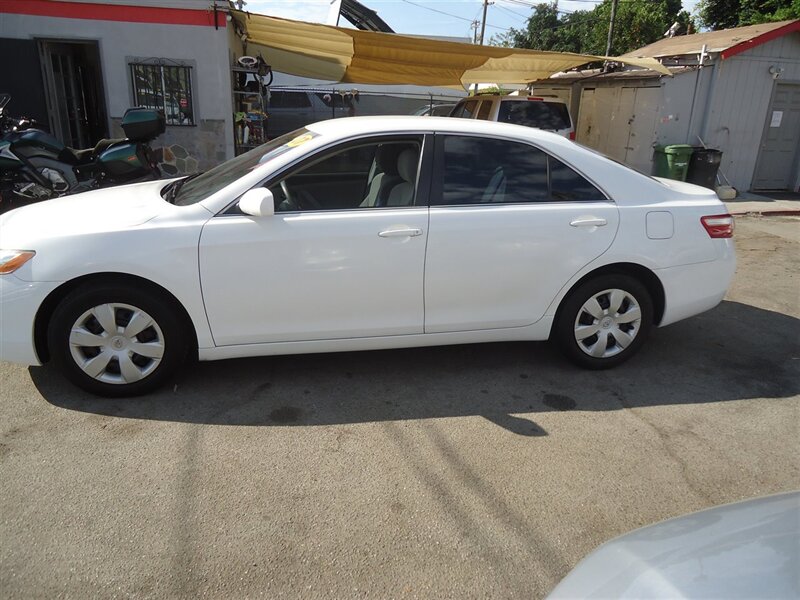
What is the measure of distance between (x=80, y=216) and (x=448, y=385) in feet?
8.07

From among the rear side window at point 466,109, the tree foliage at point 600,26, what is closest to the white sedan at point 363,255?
the rear side window at point 466,109

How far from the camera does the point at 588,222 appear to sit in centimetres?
393

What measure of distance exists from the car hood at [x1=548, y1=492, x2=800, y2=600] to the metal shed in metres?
11.8

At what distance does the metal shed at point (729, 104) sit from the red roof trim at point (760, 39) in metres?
0.02

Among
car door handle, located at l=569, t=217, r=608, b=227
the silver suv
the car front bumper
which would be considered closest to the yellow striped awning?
the silver suv

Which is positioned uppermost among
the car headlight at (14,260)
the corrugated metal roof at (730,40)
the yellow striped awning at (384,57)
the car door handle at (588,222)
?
the corrugated metal roof at (730,40)

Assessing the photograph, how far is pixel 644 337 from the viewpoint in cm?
425

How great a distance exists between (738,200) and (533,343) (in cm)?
934

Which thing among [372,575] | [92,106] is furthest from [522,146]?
[92,106]

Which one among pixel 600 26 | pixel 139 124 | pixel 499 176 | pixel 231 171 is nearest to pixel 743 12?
pixel 600 26

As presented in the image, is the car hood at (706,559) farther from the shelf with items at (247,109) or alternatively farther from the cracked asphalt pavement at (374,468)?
the shelf with items at (247,109)

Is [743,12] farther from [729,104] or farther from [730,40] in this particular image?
[729,104]

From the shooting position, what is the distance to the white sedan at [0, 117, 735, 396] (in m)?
3.44

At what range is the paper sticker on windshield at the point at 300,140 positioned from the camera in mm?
3814
